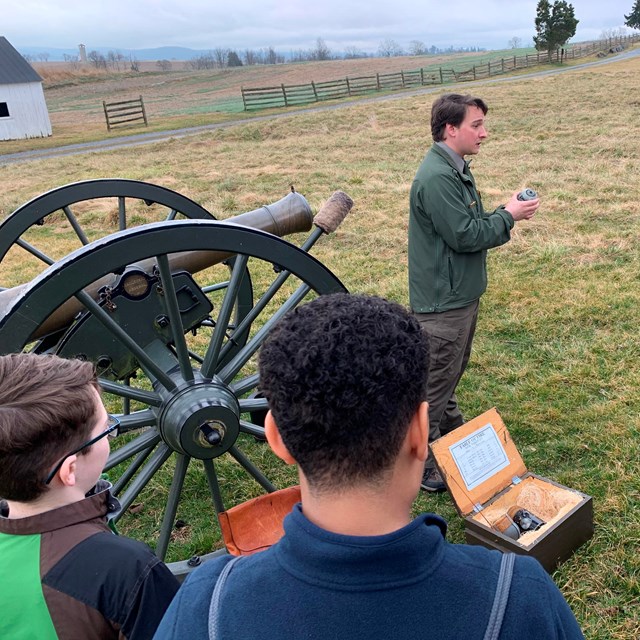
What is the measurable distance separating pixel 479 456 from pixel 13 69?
1407 inches

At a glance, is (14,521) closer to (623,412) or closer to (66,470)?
(66,470)

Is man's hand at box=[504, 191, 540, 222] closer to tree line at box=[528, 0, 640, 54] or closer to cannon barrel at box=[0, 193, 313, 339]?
cannon barrel at box=[0, 193, 313, 339]

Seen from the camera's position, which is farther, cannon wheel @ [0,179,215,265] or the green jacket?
cannon wheel @ [0,179,215,265]

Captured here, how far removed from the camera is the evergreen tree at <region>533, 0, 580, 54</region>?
45625mm

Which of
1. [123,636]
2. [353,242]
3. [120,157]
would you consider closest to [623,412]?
[123,636]

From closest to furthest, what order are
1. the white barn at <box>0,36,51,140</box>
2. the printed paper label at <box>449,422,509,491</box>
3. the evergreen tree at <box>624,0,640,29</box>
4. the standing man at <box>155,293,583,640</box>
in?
1. the standing man at <box>155,293,583,640</box>
2. the printed paper label at <box>449,422,509,491</box>
3. the white barn at <box>0,36,51,140</box>
4. the evergreen tree at <box>624,0,640,29</box>

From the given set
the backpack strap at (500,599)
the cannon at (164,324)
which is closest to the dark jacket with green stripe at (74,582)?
the backpack strap at (500,599)

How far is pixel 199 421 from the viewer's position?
2557 millimetres

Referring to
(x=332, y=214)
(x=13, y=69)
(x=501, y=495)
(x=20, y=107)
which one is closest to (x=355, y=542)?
(x=332, y=214)

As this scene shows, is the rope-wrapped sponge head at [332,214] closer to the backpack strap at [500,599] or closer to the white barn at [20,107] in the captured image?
the backpack strap at [500,599]

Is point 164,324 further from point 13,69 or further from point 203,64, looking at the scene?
point 203,64

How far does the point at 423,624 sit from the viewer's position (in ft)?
3.04

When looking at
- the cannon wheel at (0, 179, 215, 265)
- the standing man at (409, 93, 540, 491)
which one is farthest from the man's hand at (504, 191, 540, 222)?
the cannon wheel at (0, 179, 215, 265)

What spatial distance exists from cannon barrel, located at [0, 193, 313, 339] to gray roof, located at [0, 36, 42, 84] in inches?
1307
